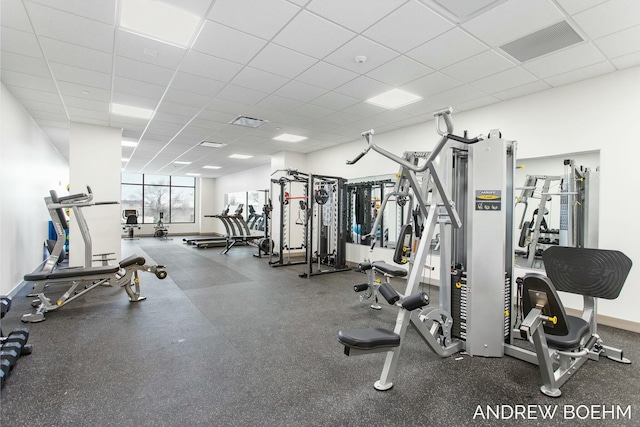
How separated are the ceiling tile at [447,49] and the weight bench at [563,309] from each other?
1.99 metres

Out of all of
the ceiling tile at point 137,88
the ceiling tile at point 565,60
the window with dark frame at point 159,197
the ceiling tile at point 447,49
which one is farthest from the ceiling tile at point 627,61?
the window with dark frame at point 159,197

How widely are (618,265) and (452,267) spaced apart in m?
1.17

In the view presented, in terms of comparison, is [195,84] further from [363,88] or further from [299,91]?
[363,88]

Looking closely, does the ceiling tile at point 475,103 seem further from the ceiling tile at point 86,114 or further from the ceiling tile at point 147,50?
the ceiling tile at point 86,114

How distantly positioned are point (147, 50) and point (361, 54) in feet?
6.94

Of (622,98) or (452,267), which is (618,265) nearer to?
(452,267)

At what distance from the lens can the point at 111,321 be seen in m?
3.45

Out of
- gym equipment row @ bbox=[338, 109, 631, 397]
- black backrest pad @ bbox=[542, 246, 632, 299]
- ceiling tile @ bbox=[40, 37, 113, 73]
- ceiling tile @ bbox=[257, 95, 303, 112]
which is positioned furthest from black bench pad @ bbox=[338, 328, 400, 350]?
ceiling tile @ bbox=[40, 37, 113, 73]

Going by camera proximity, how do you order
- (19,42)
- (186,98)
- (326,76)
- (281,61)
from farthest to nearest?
(186,98) < (326,76) < (281,61) < (19,42)

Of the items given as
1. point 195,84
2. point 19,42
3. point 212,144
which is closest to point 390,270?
point 195,84

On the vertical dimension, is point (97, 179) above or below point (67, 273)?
above

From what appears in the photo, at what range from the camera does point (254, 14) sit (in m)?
2.48

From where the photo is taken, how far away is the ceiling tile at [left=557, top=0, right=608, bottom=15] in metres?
2.28

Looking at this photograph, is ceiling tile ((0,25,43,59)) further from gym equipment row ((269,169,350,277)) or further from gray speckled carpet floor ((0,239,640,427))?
gym equipment row ((269,169,350,277))
